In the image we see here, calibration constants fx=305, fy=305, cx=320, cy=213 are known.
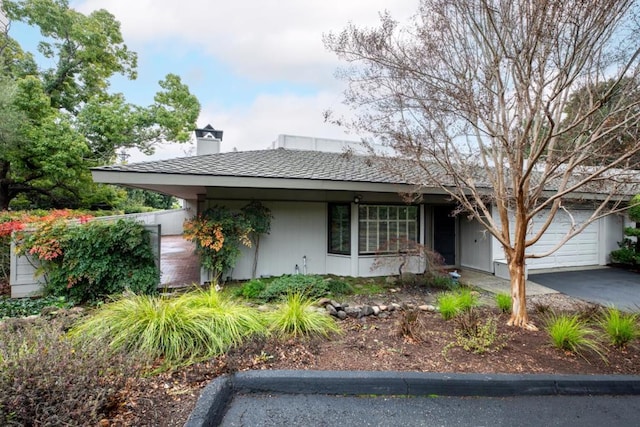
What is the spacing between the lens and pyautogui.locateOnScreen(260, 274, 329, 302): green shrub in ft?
18.7

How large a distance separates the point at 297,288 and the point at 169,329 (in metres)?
2.83

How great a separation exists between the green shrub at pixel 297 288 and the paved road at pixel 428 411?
2.83 meters

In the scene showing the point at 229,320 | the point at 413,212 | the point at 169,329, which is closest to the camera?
the point at 169,329

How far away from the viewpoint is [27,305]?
498 cm

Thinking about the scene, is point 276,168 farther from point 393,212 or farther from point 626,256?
point 626,256

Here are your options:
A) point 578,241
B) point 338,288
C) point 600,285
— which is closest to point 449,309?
Result: point 338,288

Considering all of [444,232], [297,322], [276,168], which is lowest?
[297,322]

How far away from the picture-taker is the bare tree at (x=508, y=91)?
3377mm

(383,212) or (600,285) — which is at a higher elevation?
(383,212)

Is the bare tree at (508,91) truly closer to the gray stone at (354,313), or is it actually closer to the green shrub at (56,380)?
the gray stone at (354,313)

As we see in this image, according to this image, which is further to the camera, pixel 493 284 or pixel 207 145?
pixel 207 145

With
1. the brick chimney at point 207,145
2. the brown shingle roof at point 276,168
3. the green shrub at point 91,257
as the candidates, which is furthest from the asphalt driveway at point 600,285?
the brick chimney at point 207,145

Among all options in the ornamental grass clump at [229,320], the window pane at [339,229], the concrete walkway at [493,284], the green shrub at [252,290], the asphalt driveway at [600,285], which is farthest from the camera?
the window pane at [339,229]

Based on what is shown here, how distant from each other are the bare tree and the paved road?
166cm
